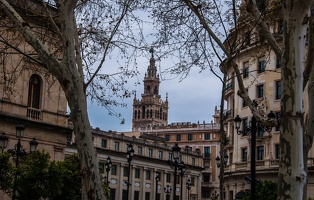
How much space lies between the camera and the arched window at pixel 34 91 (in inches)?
1059

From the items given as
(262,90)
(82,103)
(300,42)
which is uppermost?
(262,90)

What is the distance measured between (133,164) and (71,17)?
189ft

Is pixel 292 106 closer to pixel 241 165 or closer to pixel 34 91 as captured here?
pixel 34 91

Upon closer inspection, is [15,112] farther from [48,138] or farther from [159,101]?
[159,101]

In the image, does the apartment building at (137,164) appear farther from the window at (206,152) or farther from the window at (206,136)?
the window at (206,136)

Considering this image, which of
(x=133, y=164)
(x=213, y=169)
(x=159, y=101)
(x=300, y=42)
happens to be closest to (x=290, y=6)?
(x=300, y=42)

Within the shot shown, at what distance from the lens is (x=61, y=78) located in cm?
900

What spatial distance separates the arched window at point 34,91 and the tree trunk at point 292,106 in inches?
826

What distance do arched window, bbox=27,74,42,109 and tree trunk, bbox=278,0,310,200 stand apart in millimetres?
20976

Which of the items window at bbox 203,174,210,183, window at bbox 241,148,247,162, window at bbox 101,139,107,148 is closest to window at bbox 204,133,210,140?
window at bbox 203,174,210,183

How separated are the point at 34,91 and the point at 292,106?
21635 mm

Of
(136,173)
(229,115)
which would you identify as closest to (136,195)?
(136,173)

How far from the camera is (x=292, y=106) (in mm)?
7152

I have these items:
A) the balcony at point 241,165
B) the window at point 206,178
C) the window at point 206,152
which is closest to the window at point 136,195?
the balcony at point 241,165
